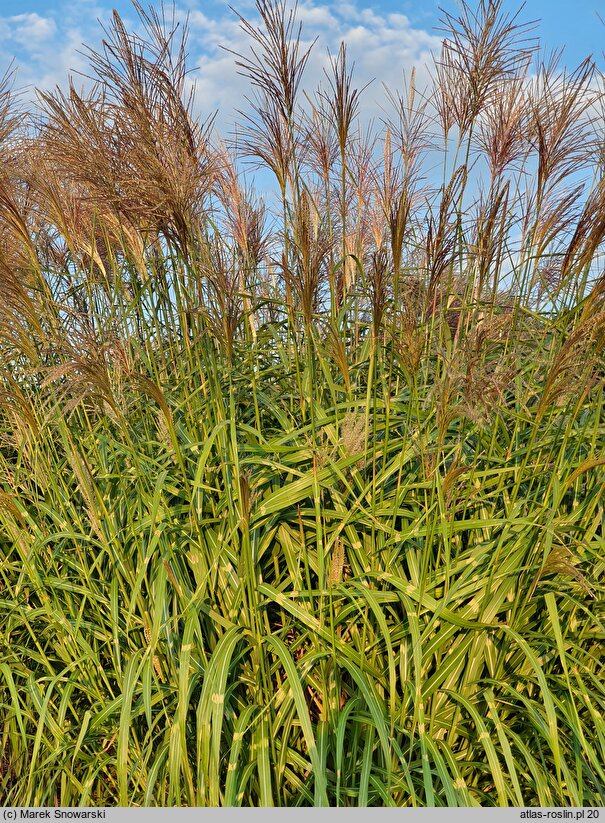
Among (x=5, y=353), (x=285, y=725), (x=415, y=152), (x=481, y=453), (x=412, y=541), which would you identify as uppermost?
(x=415, y=152)

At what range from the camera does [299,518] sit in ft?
6.86

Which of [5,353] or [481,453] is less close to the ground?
[5,353]

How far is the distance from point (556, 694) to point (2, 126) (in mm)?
3070

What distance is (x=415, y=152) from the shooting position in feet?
10.2

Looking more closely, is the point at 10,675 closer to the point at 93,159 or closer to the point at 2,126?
the point at 93,159

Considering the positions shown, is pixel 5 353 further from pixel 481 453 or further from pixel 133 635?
pixel 481 453

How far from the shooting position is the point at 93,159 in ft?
7.70

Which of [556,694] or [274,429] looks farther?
[274,429]

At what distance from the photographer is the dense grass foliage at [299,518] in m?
1.92

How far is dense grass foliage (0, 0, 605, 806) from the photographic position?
6.31 ft
